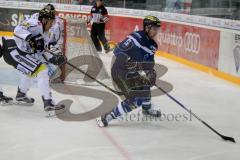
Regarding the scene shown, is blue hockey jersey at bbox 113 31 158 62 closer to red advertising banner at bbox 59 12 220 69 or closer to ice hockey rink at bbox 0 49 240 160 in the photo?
ice hockey rink at bbox 0 49 240 160

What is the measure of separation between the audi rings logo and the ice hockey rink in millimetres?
2822

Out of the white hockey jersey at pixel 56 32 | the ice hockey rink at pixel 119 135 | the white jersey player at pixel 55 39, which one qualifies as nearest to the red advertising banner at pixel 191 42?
the ice hockey rink at pixel 119 135

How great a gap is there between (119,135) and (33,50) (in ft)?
4.66

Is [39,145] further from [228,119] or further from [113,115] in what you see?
[228,119]

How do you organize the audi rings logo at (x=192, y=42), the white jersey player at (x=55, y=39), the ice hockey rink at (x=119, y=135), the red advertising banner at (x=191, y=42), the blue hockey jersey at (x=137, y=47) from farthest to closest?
the audi rings logo at (x=192, y=42) < the red advertising banner at (x=191, y=42) < the white jersey player at (x=55, y=39) < the blue hockey jersey at (x=137, y=47) < the ice hockey rink at (x=119, y=135)

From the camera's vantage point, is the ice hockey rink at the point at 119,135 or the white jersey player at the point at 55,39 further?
the white jersey player at the point at 55,39

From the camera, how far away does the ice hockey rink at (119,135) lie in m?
4.30

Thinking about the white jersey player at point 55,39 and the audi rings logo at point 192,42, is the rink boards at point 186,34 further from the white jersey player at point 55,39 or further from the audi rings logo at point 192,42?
the white jersey player at point 55,39

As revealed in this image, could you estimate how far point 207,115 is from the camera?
594cm

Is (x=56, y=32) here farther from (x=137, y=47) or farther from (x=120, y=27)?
(x=120, y=27)

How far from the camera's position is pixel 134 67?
4.98m

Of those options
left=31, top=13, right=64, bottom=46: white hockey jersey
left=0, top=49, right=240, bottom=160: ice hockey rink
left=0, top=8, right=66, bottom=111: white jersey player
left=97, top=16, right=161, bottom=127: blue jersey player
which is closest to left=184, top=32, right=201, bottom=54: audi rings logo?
left=0, top=49, right=240, bottom=160: ice hockey rink

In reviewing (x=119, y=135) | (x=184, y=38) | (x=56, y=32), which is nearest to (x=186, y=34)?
(x=184, y=38)

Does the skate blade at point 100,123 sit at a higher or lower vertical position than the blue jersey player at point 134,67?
lower
